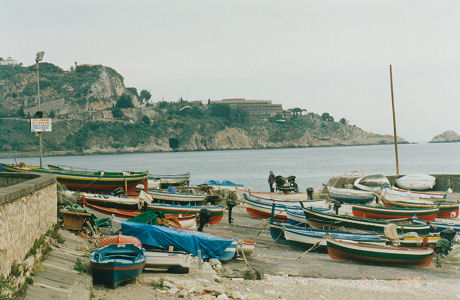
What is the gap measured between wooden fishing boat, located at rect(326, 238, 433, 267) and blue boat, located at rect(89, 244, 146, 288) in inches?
319

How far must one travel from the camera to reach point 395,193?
93.4 ft

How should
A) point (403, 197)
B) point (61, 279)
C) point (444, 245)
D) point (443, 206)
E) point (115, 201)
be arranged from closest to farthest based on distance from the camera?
point (61, 279)
point (444, 245)
point (115, 201)
point (443, 206)
point (403, 197)

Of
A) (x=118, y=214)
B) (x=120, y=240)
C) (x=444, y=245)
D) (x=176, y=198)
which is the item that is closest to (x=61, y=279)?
(x=120, y=240)

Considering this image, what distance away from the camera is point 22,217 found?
9852 millimetres

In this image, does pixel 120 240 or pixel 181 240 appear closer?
pixel 120 240

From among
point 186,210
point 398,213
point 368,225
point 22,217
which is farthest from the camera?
point 398,213

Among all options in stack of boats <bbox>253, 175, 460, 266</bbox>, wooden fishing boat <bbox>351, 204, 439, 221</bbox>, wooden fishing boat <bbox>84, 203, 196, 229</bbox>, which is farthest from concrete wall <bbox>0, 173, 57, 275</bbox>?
wooden fishing boat <bbox>351, 204, 439, 221</bbox>

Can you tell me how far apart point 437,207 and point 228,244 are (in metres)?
13.4

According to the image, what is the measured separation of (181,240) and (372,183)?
19.9 m

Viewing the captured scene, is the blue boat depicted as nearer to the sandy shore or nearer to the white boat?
the sandy shore

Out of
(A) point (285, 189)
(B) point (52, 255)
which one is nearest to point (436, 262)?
(A) point (285, 189)

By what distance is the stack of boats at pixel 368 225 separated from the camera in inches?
684

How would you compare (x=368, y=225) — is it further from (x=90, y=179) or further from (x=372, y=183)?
(x=90, y=179)

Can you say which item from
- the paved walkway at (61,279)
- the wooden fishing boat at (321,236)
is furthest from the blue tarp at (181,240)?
the wooden fishing boat at (321,236)
